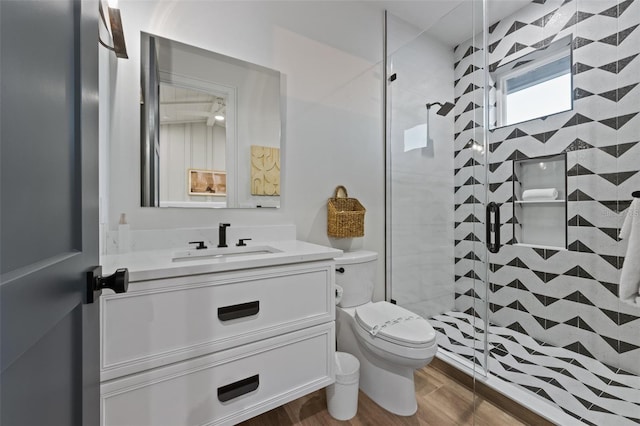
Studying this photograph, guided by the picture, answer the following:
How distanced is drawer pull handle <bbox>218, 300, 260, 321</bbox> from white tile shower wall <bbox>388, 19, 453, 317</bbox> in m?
1.41

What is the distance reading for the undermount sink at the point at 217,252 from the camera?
1286 mm

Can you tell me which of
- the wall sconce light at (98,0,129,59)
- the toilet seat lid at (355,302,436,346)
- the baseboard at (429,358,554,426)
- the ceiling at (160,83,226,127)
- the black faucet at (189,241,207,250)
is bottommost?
the baseboard at (429,358,554,426)

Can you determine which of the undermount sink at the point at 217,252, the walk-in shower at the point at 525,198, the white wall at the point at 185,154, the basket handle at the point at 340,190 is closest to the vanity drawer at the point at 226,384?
the undermount sink at the point at 217,252

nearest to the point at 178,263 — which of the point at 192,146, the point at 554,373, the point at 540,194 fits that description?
the point at 192,146

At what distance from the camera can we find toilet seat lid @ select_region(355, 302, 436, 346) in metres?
1.34

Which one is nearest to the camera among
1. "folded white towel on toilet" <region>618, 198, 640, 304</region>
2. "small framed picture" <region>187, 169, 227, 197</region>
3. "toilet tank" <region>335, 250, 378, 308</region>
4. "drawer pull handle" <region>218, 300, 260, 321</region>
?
"drawer pull handle" <region>218, 300, 260, 321</region>

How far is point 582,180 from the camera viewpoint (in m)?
1.87

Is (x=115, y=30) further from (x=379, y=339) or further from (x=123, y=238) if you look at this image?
(x=379, y=339)

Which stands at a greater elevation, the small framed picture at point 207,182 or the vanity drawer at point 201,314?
the small framed picture at point 207,182

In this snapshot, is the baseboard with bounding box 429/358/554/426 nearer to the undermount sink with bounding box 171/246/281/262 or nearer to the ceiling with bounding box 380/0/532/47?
the undermount sink with bounding box 171/246/281/262

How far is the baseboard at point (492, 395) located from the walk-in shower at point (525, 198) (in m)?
0.03

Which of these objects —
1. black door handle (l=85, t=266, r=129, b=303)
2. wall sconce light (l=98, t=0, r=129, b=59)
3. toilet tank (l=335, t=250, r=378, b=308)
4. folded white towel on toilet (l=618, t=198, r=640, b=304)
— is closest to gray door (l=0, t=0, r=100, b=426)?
black door handle (l=85, t=266, r=129, b=303)

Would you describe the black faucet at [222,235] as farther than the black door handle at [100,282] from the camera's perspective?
Yes

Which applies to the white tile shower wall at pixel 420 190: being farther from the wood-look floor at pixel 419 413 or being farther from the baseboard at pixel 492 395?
the wood-look floor at pixel 419 413
